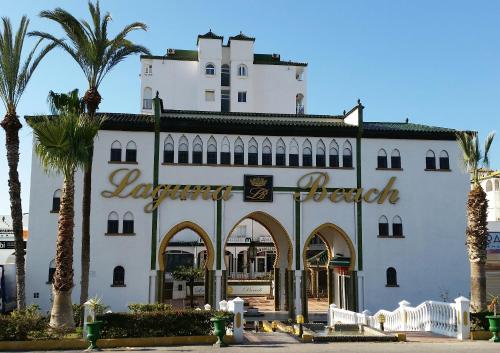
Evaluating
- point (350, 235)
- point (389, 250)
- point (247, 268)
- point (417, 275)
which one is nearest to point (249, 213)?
point (350, 235)

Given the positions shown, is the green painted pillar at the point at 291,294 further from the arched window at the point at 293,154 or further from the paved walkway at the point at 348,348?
the paved walkway at the point at 348,348

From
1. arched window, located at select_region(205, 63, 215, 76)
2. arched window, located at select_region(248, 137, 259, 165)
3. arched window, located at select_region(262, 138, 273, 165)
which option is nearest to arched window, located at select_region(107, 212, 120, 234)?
arched window, located at select_region(248, 137, 259, 165)

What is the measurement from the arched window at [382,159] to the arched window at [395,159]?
0.42 meters

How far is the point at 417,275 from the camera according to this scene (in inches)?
1193

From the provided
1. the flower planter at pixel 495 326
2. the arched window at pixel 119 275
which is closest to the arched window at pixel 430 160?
the flower planter at pixel 495 326

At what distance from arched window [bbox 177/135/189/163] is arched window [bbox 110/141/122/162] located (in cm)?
321

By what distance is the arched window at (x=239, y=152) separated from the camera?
29875 millimetres

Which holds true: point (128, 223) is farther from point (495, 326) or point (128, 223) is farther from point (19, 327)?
point (495, 326)

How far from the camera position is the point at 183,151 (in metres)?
29.5

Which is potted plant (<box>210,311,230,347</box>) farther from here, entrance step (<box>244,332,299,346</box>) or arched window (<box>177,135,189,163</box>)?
arched window (<box>177,135,189,163</box>)

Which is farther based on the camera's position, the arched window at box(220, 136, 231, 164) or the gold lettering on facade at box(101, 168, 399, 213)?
the arched window at box(220, 136, 231, 164)

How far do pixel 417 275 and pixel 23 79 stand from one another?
2296 cm

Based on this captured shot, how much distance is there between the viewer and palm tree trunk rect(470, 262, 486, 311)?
2238 cm

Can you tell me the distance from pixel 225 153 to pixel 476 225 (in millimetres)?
13549
